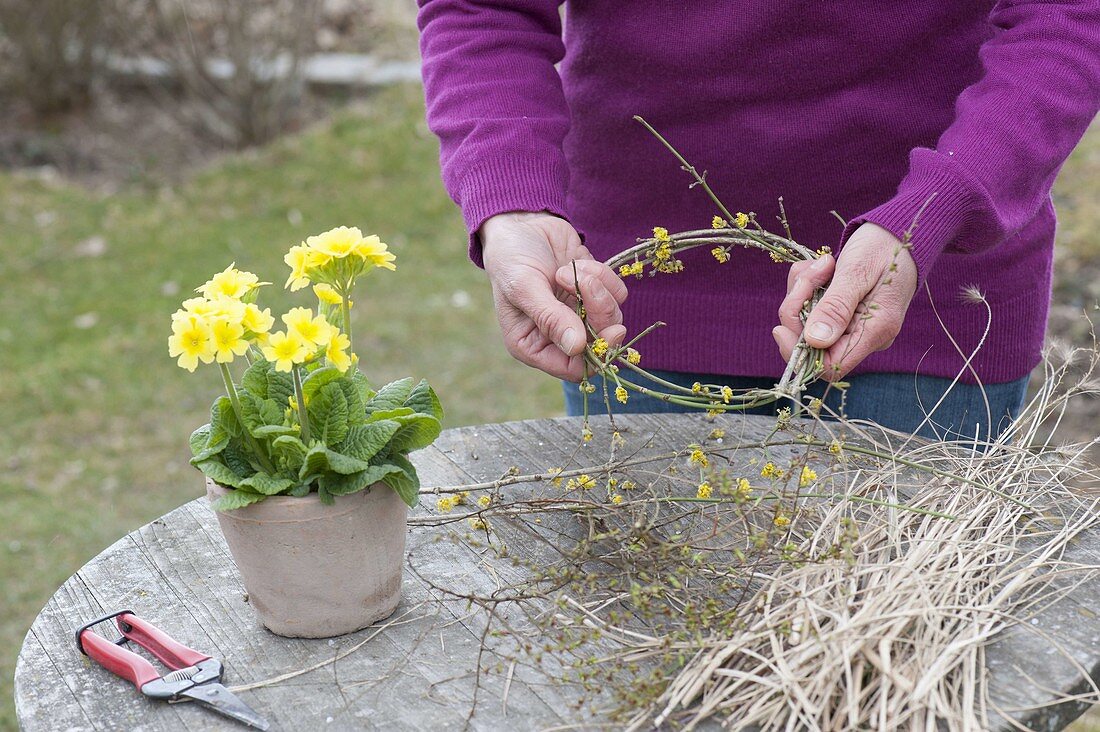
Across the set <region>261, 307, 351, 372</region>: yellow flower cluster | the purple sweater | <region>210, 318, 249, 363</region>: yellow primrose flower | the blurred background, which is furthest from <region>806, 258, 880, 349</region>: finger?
the blurred background

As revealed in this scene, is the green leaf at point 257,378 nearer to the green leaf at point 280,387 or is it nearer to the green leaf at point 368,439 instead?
the green leaf at point 280,387

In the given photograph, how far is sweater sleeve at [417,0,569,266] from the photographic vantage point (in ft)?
5.08

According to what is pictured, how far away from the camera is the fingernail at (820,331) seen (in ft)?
4.31

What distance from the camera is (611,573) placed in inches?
51.3

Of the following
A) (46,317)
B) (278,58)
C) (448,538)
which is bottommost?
(46,317)

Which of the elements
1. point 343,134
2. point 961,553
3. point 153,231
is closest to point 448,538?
point 961,553

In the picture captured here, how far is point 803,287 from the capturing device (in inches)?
54.6

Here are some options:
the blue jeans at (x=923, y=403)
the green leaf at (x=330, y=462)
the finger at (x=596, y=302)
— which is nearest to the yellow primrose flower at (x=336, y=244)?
the green leaf at (x=330, y=462)

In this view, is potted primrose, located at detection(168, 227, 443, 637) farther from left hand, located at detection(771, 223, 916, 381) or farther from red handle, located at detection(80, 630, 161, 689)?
left hand, located at detection(771, 223, 916, 381)

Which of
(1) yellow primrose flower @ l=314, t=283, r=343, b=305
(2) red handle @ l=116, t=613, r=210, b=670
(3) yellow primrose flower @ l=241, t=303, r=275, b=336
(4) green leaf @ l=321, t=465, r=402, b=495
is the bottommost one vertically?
(2) red handle @ l=116, t=613, r=210, b=670

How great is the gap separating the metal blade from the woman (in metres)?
0.56

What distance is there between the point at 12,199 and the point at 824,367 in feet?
16.8

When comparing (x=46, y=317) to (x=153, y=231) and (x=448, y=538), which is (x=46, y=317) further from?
(x=448, y=538)

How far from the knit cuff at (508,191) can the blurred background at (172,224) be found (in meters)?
1.93
